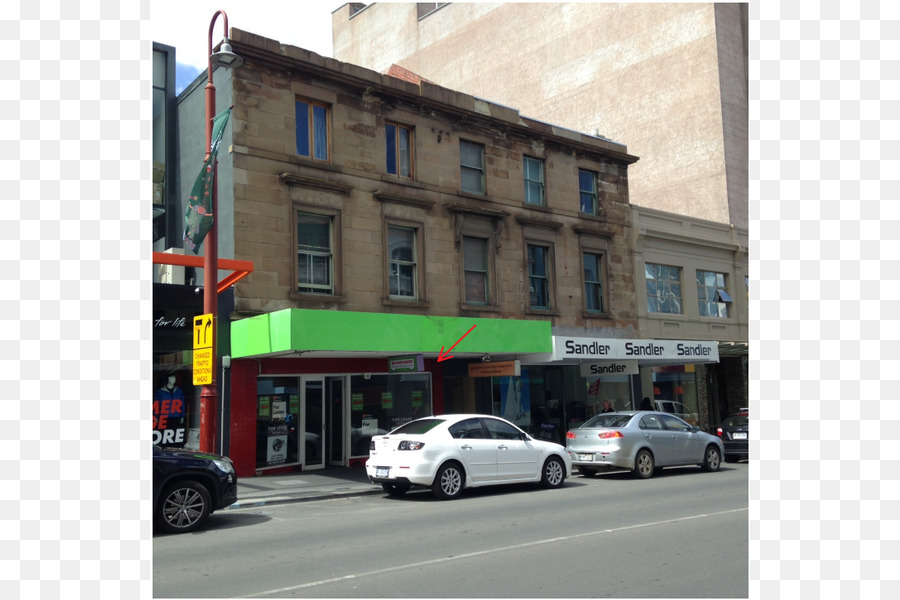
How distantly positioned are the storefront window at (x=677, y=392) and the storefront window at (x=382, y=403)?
9.57 meters

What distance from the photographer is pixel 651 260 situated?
2694 centimetres

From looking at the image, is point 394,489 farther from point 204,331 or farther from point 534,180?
point 534,180

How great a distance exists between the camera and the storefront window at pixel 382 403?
19109 millimetres

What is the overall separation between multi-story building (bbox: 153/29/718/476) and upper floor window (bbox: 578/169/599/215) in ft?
0.25

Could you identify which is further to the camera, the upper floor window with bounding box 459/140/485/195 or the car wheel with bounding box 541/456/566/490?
the upper floor window with bounding box 459/140/485/195

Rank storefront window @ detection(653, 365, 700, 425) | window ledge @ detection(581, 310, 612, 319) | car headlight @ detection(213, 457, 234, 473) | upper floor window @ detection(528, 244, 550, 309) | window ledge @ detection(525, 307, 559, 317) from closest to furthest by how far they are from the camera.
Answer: car headlight @ detection(213, 457, 234, 473)
window ledge @ detection(525, 307, 559, 317)
upper floor window @ detection(528, 244, 550, 309)
window ledge @ detection(581, 310, 612, 319)
storefront window @ detection(653, 365, 700, 425)

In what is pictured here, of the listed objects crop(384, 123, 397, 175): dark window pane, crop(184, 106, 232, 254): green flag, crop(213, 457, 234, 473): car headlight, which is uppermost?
crop(384, 123, 397, 175): dark window pane

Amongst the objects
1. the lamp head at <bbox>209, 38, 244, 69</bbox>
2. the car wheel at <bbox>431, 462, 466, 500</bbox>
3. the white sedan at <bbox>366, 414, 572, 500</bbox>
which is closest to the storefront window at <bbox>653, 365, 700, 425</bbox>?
the white sedan at <bbox>366, 414, 572, 500</bbox>

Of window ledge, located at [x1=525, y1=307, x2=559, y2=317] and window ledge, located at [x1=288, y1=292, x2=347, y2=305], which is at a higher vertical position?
window ledge, located at [x1=288, y1=292, x2=347, y2=305]

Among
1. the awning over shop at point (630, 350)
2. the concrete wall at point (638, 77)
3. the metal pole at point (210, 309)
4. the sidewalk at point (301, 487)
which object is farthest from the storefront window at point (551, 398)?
the concrete wall at point (638, 77)

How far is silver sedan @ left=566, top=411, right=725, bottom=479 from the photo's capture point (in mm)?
16281

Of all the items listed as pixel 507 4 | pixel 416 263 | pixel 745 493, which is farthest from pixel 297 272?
pixel 507 4

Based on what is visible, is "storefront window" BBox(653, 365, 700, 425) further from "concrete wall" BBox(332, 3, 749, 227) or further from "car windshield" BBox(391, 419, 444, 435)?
"car windshield" BBox(391, 419, 444, 435)

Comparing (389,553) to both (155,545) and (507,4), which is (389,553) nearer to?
(155,545)
